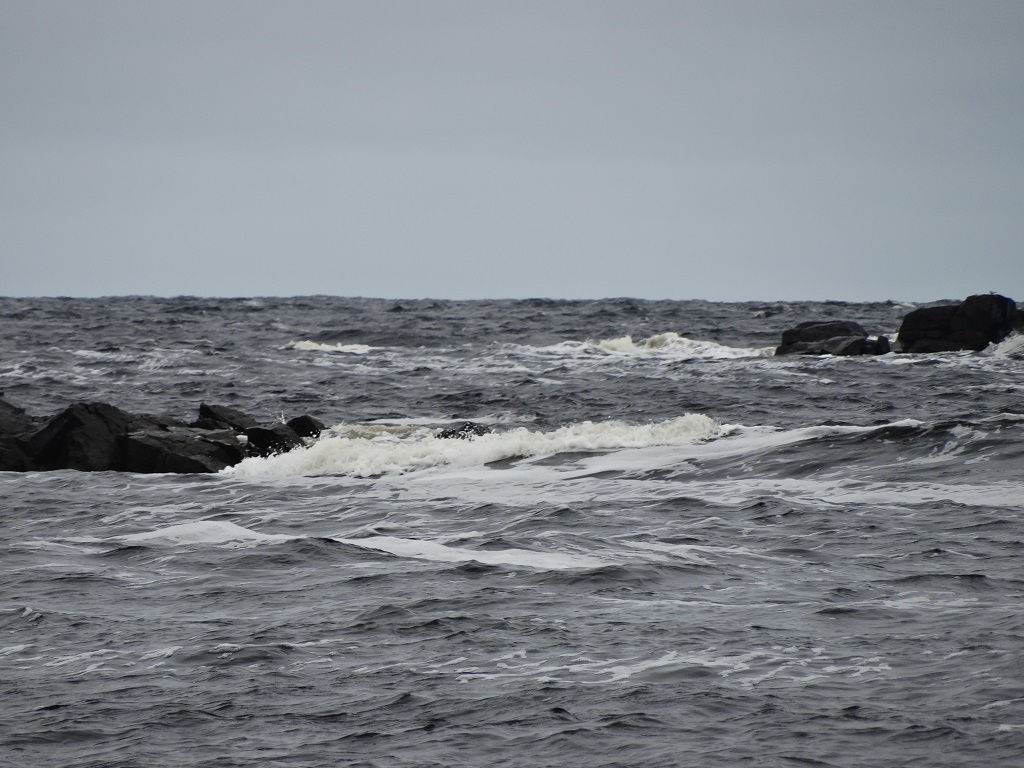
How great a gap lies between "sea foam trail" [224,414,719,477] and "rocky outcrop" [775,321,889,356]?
1835cm

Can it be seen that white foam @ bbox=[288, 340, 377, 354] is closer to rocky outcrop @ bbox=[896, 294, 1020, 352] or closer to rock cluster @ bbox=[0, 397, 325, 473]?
rocky outcrop @ bbox=[896, 294, 1020, 352]

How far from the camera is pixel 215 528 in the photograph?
14258 mm

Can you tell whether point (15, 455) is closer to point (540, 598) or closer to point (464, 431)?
point (464, 431)

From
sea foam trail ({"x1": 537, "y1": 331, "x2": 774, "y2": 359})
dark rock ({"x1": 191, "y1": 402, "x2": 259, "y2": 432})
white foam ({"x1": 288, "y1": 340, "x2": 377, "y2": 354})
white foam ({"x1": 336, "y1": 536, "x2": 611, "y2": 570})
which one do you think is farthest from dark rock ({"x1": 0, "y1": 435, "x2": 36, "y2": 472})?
sea foam trail ({"x1": 537, "y1": 331, "x2": 774, "y2": 359})

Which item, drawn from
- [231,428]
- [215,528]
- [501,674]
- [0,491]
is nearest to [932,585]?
[501,674]

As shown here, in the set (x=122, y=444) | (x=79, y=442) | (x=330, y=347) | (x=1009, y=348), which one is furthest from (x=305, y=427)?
(x=1009, y=348)

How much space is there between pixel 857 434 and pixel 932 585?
8281mm

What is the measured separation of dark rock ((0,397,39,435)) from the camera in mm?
20812

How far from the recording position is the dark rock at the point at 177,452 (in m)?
19.1

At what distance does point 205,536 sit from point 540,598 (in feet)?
16.2

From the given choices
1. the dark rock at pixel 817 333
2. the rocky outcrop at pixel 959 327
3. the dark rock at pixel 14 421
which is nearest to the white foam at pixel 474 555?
the dark rock at pixel 14 421

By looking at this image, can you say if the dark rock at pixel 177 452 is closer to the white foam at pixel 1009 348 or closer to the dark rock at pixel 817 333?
the dark rock at pixel 817 333

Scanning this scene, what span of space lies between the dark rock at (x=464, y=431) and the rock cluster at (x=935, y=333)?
61.3 ft

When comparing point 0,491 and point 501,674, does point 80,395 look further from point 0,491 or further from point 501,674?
Answer: point 501,674
